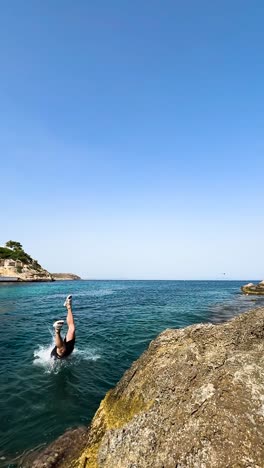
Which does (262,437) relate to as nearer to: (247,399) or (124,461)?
(247,399)

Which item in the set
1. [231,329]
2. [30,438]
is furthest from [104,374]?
[231,329]

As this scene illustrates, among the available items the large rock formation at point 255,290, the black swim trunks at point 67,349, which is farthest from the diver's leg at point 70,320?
the large rock formation at point 255,290

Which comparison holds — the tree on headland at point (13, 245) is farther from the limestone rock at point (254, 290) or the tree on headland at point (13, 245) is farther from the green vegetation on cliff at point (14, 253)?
the limestone rock at point (254, 290)

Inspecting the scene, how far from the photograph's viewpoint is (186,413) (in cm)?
477

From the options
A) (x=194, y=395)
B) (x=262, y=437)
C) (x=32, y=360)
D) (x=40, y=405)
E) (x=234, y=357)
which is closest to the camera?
(x=262, y=437)

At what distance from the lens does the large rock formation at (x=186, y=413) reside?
13.6 feet

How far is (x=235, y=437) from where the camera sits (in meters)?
4.14

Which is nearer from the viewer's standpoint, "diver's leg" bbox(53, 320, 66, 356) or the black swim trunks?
"diver's leg" bbox(53, 320, 66, 356)

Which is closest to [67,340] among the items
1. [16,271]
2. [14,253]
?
[16,271]

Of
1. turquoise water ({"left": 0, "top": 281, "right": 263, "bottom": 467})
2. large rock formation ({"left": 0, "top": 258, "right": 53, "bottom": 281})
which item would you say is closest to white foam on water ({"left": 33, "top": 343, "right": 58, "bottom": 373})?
turquoise water ({"left": 0, "top": 281, "right": 263, "bottom": 467})

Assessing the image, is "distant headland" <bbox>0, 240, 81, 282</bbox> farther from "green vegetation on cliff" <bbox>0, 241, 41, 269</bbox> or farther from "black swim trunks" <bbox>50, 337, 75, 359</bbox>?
"black swim trunks" <bbox>50, 337, 75, 359</bbox>

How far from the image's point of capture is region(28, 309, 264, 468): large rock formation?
4156 mm

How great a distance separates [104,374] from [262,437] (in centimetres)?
1032

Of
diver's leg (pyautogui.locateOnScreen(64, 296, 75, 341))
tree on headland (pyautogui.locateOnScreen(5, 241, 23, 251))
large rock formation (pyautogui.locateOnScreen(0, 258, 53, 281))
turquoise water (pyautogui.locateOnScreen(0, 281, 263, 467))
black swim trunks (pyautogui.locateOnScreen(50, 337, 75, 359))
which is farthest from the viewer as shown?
tree on headland (pyautogui.locateOnScreen(5, 241, 23, 251))
